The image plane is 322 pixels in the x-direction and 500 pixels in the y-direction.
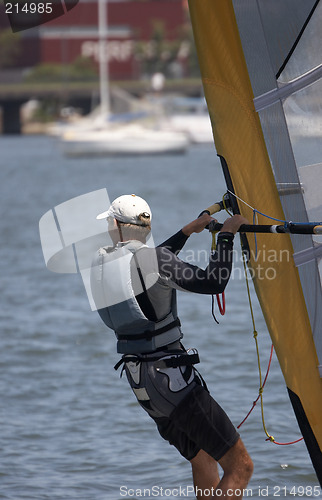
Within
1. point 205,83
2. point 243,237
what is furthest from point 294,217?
point 205,83

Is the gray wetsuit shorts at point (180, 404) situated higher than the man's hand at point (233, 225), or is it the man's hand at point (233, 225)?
the man's hand at point (233, 225)

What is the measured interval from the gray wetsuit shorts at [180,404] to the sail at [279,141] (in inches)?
29.9

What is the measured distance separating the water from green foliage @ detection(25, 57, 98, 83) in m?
73.1

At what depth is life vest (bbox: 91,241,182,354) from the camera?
4.61m

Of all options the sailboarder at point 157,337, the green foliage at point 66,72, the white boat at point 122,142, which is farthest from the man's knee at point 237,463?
the green foliage at point 66,72

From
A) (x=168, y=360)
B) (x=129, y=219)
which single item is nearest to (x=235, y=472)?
(x=168, y=360)

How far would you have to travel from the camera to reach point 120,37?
320 ft

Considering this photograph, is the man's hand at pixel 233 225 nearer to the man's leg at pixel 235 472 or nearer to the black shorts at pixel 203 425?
the black shorts at pixel 203 425

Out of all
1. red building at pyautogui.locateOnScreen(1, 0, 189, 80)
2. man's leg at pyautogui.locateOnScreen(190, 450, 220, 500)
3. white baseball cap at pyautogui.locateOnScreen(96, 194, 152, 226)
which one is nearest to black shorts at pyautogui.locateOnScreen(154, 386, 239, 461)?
man's leg at pyautogui.locateOnScreen(190, 450, 220, 500)

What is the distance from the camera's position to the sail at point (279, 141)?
4.99 metres

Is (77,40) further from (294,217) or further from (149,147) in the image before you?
(294,217)

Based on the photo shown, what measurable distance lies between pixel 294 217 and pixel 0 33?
91.7 m

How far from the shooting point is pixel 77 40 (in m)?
94.3

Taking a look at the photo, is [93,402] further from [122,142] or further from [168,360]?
[122,142]
